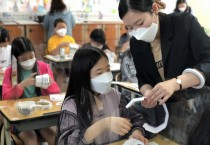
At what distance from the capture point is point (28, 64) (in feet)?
8.32

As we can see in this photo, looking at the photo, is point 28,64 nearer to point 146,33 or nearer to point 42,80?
point 42,80

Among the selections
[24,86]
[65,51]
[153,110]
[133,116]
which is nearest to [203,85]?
[153,110]

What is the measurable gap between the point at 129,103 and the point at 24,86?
1.14 m

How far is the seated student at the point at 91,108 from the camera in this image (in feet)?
4.98

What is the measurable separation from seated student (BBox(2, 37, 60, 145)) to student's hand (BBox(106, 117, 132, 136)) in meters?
0.99

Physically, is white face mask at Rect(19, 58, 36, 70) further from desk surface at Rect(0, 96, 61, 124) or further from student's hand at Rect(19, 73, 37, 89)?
desk surface at Rect(0, 96, 61, 124)

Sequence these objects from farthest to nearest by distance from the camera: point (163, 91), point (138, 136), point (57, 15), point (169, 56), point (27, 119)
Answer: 1. point (57, 15)
2. point (27, 119)
3. point (138, 136)
4. point (169, 56)
5. point (163, 91)

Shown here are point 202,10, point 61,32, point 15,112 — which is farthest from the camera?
point 202,10

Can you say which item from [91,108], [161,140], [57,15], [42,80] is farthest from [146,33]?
[57,15]

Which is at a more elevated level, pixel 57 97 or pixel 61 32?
pixel 61 32

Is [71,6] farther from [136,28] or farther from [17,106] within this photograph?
[136,28]

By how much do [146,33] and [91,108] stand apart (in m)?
0.52

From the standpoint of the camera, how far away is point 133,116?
65.3 inches

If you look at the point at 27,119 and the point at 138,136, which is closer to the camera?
the point at 138,136
